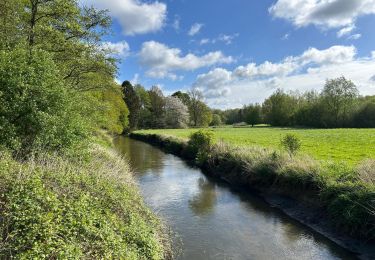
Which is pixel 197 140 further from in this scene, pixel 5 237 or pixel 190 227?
pixel 5 237

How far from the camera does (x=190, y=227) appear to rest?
13.7 m

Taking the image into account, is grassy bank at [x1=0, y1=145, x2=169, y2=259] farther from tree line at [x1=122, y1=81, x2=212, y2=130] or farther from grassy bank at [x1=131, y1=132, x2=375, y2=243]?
tree line at [x1=122, y1=81, x2=212, y2=130]

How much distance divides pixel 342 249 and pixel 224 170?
13.7 meters

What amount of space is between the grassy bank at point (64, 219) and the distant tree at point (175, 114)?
282 ft

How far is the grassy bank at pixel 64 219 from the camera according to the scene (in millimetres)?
6297

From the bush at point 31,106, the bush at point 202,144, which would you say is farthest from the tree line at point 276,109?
the bush at point 31,106

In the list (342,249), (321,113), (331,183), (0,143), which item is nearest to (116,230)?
(0,143)

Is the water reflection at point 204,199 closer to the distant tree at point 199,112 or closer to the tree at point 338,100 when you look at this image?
the tree at point 338,100

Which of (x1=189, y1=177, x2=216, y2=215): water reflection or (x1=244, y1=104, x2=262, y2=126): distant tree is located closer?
(x1=189, y1=177, x2=216, y2=215): water reflection

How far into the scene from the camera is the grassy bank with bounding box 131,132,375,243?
1192 cm

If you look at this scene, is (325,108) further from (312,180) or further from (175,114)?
(312,180)

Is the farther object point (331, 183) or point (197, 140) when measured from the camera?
point (197, 140)

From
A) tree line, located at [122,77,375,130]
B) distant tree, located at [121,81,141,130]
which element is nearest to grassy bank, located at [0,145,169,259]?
tree line, located at [122,77,375,130]

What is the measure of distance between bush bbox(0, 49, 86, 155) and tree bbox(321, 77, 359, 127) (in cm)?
7263
